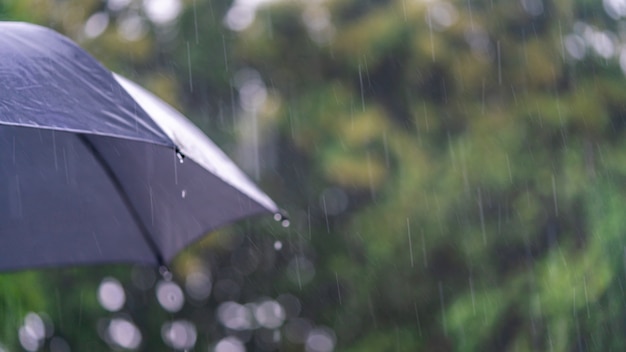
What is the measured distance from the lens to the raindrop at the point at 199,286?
383 inches

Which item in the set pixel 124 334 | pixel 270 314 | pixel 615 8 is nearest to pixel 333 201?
pixel 270 314

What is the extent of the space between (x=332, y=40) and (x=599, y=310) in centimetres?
422

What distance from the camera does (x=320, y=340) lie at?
943 cm

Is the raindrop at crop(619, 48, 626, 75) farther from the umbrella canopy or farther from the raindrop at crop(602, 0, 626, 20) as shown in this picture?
the umbrella canopy

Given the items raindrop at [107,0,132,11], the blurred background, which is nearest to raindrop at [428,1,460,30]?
the blurred background

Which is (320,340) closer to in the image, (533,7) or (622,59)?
(533,7)

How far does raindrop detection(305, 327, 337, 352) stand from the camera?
362 inches

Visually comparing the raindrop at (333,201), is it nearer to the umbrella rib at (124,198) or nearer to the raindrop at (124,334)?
the raindrop at (124,334)

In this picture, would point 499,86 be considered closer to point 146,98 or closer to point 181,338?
point 181,338

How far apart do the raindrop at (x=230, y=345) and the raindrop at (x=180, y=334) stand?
0.27 metres

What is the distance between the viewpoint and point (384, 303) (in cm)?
852

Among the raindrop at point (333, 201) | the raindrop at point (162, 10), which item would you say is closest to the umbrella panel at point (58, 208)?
the raindrop at point (333, 201)

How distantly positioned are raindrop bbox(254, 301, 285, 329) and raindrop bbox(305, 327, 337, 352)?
0.34 meters

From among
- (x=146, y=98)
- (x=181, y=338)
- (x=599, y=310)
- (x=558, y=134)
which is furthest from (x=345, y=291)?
(x=146, y=98)
